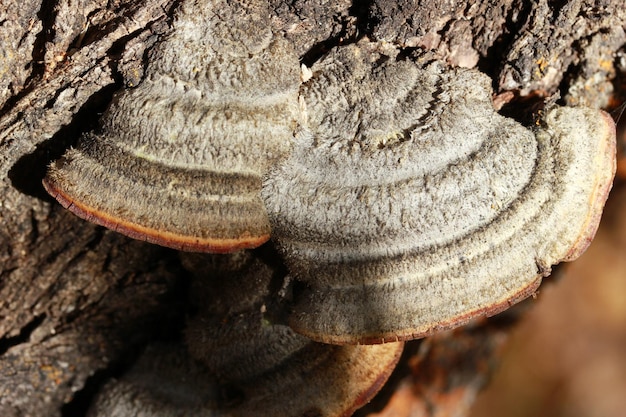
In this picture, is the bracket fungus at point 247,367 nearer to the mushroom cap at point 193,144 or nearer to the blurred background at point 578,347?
the mushroom cap at point 193,144

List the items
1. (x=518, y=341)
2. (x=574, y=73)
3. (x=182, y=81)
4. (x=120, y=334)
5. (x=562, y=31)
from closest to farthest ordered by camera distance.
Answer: (x=182, y=81)
(x=562, y=31)
(x=574, y=73)
(x=120, y=334)
(x=518, y=341)

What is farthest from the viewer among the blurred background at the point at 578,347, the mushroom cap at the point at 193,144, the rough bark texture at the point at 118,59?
the blurred background at the point at 578,347

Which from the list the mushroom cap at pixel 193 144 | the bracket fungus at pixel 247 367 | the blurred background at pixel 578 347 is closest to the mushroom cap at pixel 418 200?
the mushroom cap at pixel 193 144

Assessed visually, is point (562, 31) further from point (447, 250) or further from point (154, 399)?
point (154, 399)

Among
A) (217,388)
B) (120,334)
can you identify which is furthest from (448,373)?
(120,334)

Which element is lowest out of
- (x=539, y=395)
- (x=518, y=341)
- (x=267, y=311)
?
(x=539, y=395)

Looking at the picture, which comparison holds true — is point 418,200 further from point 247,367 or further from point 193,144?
point 247,367

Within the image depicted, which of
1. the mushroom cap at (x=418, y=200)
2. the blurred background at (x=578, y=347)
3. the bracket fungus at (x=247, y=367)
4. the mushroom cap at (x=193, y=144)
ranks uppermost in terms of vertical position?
the mushroom cap at (x=193, y=144)

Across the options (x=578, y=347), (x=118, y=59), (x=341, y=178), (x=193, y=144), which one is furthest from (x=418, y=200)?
(x=578, y=347)
